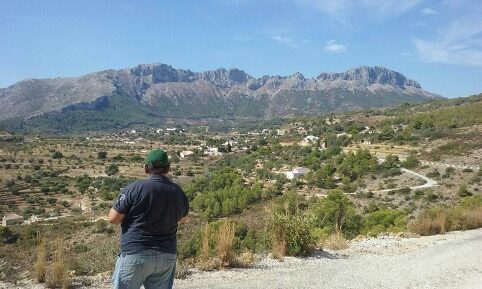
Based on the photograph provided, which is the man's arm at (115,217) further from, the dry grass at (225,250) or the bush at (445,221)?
the bush at (445,221)

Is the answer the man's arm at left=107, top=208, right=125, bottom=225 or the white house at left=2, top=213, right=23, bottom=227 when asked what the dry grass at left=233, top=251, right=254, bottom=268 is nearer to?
the man's arm at left=107, top=208, right=125, bottom=225

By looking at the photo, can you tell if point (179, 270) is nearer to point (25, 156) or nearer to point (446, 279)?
point (446, 279)

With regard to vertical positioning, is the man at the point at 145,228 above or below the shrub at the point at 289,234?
above

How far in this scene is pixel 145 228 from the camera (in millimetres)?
3492

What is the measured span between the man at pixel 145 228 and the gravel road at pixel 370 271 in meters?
2.51

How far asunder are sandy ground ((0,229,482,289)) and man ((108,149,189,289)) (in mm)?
2516

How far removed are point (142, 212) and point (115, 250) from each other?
3.83 metres

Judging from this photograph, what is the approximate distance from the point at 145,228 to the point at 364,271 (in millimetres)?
4726

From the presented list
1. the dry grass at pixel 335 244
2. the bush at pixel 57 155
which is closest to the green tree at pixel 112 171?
the bush at pixel 57 155

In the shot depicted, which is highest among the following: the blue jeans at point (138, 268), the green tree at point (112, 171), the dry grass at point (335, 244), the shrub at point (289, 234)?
the blue jeans at point (138, 268)

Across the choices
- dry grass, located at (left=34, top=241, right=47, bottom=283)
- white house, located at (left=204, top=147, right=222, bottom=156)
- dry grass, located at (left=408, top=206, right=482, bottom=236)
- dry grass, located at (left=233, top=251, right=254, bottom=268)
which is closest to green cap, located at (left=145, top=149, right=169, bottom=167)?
dry grass, located at (left=34, top=241, right=47, bottom=283)

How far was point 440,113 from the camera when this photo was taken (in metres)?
75.7

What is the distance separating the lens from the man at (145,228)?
11.3ft

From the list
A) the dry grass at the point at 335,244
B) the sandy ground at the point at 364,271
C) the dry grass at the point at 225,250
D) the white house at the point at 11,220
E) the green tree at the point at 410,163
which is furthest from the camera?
the green tree at the point at 410,163
